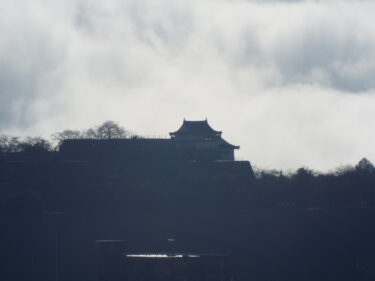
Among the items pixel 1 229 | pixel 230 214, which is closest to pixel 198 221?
pixel 230 214

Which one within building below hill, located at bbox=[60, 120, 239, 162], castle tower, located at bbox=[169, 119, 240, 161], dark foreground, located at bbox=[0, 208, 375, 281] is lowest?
dark foreground, located at bbox=[0, 208, 375, 281]

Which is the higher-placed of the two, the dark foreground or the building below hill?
the building below hill

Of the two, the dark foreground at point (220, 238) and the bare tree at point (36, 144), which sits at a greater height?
the bare tree at point (36, 144)

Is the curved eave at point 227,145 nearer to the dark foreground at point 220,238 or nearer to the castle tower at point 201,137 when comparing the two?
the castle tower at point 201,137

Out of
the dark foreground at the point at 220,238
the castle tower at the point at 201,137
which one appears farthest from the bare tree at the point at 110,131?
the dark foreground at the point at 220,238

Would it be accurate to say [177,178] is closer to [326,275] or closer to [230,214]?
[230,214]

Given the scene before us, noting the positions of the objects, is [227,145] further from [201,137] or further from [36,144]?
[36,144]

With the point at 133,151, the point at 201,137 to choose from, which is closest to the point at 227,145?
the point at 201,137

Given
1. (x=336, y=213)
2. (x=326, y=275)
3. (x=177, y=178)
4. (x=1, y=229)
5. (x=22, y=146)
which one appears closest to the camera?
(x=326, y=275)

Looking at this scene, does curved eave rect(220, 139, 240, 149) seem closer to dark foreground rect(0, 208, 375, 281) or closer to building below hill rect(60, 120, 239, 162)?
building below hill rect(60, 120, 239, 162)

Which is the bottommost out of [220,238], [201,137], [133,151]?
[220,238]

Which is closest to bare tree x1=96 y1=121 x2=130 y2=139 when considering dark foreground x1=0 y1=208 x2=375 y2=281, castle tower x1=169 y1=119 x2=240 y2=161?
castle tower x1=169 y1=119 x2=240 y2=161

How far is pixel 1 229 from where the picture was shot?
91.9 feet

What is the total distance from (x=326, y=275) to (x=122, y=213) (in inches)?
391
